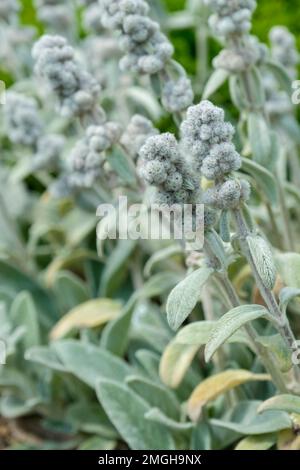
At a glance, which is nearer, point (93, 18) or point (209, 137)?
point (209, 137)

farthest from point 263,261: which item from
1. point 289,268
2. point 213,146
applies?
point 289,268

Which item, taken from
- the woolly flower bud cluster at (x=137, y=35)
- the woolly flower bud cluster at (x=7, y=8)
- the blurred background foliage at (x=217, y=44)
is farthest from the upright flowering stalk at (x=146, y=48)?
the blurred background foliage at (x=217, y=44)

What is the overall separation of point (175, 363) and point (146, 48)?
894 millimetres

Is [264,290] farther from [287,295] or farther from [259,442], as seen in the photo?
[259,442]

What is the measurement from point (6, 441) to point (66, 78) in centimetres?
145

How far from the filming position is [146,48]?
2117 mm

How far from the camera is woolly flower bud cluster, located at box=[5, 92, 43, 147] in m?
2.83

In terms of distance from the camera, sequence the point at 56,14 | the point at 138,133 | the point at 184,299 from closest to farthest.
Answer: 1. the point at 184,299
2. the point at 138,133
3. the point at 56,14

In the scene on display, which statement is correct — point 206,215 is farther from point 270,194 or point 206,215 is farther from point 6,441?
point 6,441

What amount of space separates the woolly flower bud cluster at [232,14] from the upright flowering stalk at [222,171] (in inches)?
24.6

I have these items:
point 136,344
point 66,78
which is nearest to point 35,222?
point 136,344

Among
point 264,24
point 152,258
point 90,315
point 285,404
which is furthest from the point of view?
point 264,24

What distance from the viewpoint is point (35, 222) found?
11.5 feet

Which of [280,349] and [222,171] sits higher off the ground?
[222,171]
